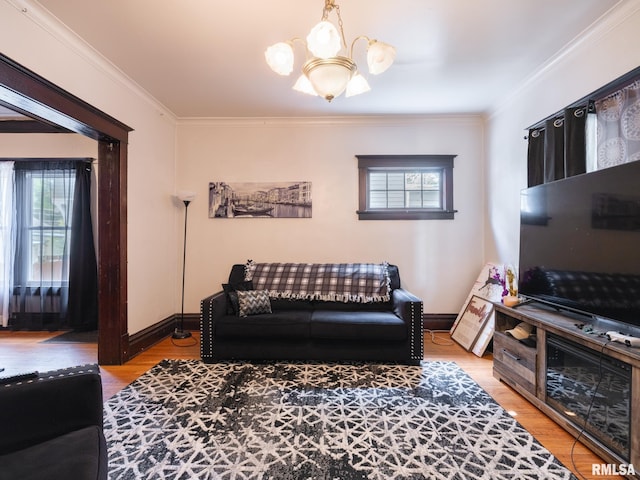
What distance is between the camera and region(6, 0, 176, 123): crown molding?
2.05 m

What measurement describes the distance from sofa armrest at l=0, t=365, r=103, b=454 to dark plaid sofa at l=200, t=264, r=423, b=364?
5.23 ft

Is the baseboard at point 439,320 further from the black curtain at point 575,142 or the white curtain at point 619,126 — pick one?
the white curtain at point 619,126

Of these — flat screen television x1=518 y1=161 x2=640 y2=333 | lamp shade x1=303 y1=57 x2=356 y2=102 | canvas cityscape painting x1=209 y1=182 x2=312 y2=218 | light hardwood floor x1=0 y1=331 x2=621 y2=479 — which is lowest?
light hardwood floor x1=0 y1=331 x2=621 y2=479

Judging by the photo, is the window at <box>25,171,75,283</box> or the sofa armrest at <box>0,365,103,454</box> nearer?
the sofa armrest at <box>0,365,103,454</box>

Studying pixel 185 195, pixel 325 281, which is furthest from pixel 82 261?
pixel 325 281

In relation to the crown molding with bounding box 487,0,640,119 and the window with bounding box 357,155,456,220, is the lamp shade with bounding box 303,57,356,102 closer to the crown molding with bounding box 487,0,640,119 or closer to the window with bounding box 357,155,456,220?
the crown molding with bounding box 487,0,640,119

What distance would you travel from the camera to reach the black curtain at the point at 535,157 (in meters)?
2.79

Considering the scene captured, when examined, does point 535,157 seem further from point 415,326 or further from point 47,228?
point 47,228

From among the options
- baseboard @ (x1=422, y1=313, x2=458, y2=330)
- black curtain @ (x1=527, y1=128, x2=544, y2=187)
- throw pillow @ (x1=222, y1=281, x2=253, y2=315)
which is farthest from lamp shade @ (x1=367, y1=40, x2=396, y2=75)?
baseboard @ (x1=422, y1=313, x2=458, y2=330)

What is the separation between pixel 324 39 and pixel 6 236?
4.97m

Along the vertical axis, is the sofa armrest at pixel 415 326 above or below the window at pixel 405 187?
below

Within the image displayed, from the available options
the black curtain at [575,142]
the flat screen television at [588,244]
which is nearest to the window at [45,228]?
the flat screen television at [588,244]

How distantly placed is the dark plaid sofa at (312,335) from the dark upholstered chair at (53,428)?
5.14 feet

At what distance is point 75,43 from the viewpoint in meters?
2.43
